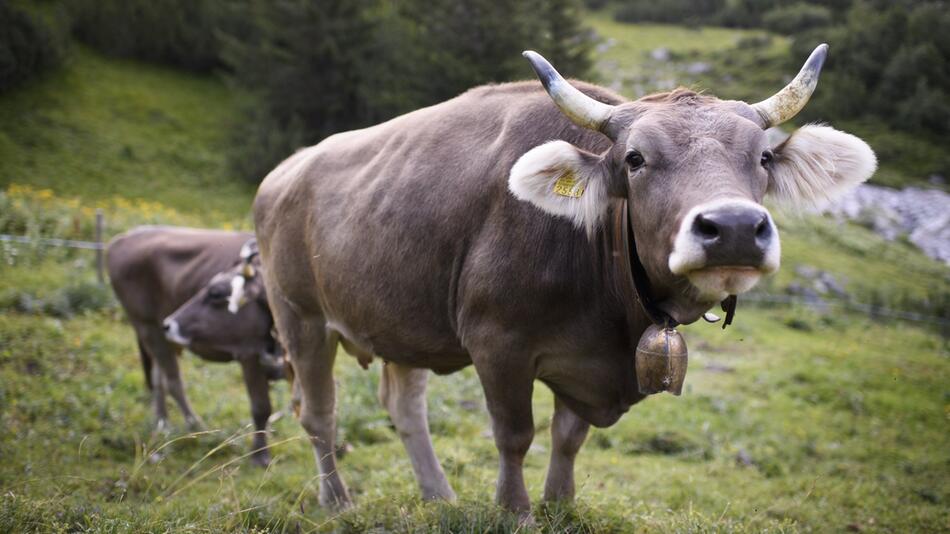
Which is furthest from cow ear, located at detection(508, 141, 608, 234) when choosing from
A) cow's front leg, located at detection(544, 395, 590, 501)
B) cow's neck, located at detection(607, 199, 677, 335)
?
cow's front leg, located at detection(544, 395, 590, 501)

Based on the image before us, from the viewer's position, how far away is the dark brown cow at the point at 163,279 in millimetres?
7832

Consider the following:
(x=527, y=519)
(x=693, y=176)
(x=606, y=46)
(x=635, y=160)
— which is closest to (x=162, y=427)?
(x=527, y=519)

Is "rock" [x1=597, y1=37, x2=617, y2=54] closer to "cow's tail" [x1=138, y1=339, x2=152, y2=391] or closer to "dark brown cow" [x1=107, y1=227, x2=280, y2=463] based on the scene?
"dark brown cow" [x1=107, y1=227, x2=280, y2=463]

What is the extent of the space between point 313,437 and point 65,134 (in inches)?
975

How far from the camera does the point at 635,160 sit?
3.03 meters

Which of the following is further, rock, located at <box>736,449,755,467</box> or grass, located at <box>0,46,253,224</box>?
grass, located at <box>0,46,253,224</box>

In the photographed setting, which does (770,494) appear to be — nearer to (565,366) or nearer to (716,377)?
(565,366)

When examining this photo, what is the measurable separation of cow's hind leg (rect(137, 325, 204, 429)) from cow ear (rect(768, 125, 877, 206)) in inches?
253

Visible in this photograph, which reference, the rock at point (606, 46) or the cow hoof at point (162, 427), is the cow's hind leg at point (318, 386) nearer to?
the cow hoof at point (162, 427)

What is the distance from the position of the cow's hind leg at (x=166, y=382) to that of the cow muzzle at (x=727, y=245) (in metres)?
6.37

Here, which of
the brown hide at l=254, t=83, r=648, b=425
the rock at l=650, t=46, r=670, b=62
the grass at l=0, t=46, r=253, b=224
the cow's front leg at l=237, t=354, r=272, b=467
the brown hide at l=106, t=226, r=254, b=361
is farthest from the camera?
the rock at l=650, t=46, r=670, b=62

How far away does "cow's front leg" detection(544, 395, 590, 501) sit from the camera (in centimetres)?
414

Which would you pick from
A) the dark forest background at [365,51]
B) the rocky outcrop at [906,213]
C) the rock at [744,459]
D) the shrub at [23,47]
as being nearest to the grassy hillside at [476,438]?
the rock at [744,459]

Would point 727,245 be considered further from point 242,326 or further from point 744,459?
point 242,326
